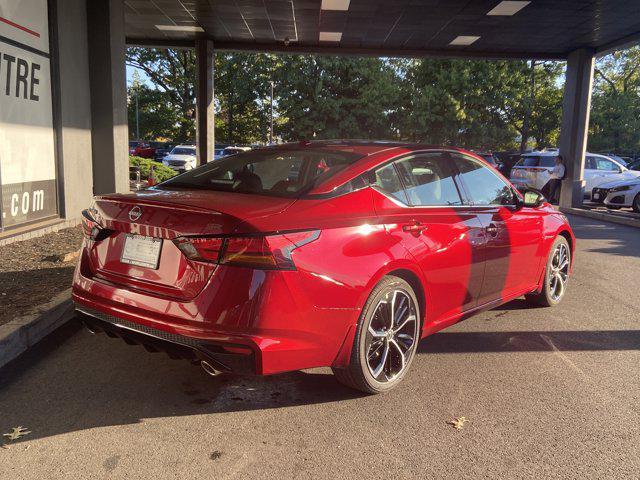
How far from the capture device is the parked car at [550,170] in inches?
758

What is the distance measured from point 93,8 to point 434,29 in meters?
8.14

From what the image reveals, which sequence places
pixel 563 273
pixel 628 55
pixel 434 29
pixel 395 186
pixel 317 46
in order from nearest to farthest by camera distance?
pixel 395 186 < pixel 563 273 < pixel 434 29 < pixel 317 46 < pixel 628 55

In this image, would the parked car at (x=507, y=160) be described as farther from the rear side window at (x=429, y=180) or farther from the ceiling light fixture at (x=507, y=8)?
the rear side window at (x=429, y=180)

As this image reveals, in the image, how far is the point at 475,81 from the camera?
38.4 meters

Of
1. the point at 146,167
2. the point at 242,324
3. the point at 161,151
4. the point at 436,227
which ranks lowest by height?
the point at 242,324

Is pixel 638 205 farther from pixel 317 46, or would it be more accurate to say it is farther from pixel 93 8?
pixel 93 8

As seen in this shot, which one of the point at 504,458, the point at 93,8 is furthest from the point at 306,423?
the point at 93,8

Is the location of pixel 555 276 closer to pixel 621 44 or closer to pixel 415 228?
pixel 415 228

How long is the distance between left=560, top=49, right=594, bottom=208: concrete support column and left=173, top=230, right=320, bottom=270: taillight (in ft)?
52.1

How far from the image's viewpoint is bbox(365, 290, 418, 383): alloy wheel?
11.6 feet

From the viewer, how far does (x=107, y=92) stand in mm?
10016

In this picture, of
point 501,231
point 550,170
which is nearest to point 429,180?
point 501,231

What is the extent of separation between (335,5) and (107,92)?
17.3 feet

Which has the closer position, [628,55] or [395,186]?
[395,186]
